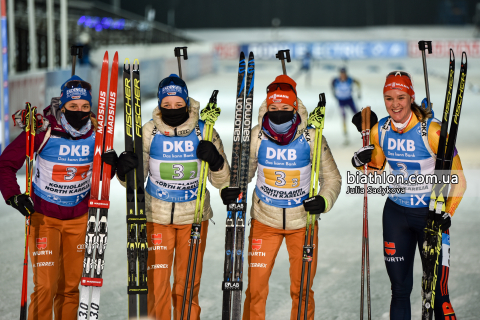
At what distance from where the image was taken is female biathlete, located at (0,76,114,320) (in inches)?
136

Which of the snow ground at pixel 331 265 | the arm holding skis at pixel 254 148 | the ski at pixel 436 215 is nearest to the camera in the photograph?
the ski at pixel 436 215

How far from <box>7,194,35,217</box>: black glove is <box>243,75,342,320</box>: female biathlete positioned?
1333 millimetres

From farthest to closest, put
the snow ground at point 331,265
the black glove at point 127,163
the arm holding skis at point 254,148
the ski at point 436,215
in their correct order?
the snow ground at point 331,265 → the arm holding skis at point 254,148 → the black glove at point 127,163 → the ski at point 436,215

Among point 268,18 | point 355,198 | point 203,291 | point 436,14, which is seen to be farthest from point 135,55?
point 436,14

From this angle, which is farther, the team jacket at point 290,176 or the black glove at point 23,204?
the team jacket at point 290,176

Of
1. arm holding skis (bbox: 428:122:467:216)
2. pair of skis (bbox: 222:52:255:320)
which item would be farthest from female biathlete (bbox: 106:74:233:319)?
arm holding skis (bbox: 428:122:467:216)

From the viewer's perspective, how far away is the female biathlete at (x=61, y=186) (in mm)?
3451

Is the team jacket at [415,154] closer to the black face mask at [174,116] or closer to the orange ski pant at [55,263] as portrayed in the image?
the black face mask at [174,116]

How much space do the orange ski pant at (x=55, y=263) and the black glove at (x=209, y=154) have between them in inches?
33.4

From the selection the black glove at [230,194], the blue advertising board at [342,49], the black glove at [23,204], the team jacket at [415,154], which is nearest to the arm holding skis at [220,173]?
the black glove at [230,194]

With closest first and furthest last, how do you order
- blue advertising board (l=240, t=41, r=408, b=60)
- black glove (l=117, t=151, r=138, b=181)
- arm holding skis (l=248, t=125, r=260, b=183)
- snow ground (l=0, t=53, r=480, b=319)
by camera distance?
black glove (l=117, t=151, r=138, b=181) < arm holding skis (l=248, t=125, r=260, b=183) < snow ground (l=0, t=53, r=480, b=319) < blue advertising board (l=240, t=41, r=408, b=60)

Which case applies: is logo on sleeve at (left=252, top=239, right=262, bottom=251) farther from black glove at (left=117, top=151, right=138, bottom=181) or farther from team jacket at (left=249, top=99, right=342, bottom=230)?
black glove at (left=117, top=151, right=138, bottom=181)

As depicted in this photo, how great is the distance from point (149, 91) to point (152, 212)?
51.8 feet

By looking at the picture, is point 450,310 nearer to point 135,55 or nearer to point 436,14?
point 135,55
